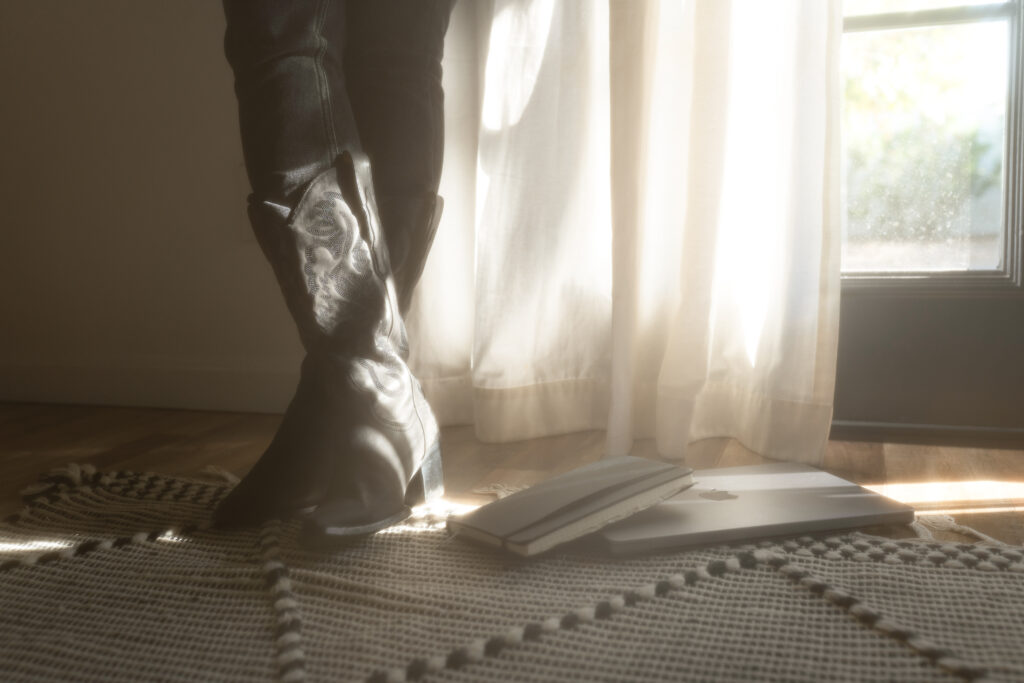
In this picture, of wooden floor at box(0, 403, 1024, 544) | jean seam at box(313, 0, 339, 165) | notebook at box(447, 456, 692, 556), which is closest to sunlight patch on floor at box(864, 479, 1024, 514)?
wooden floor at box(0, 403, 1024, 544)

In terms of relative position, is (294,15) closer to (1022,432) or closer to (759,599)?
(759,599)

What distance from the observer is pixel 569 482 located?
84 centimetres

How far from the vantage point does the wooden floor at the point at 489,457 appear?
39.3 inches

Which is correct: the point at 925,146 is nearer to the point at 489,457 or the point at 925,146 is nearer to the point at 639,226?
the point at 639,226

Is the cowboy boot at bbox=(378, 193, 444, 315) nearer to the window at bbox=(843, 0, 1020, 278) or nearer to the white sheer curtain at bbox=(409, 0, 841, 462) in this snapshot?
the white sheer curtain at bbox=(409, 0, 841, 462)

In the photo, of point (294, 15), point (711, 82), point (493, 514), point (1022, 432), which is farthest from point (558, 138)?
point (1022, 432)

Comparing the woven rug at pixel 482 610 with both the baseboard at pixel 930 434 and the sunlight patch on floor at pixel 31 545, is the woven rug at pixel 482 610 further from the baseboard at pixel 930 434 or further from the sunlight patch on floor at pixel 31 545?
the baseboard at pixel 930 434

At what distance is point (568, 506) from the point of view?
775mm

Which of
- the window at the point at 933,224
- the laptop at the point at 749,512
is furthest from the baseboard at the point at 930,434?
the laptop at the point at 749,512

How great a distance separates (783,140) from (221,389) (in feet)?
3.51

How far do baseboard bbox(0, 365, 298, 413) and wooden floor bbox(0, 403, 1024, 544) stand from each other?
5 cm

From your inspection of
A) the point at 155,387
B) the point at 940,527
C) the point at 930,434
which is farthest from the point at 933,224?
the point at 155,387

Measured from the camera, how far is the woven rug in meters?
0.58

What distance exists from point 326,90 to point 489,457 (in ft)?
1.93
